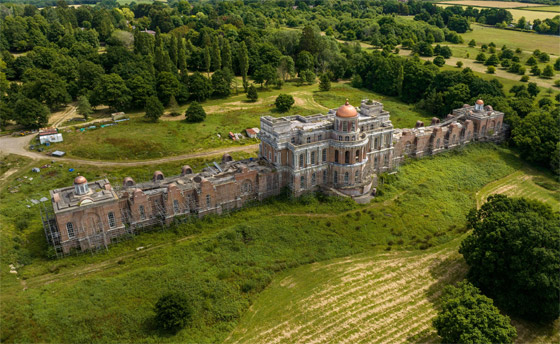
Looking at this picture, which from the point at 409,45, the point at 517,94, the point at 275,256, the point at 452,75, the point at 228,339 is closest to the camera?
the point at 228,339

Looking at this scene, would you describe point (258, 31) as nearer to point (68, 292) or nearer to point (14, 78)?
point (14, 78)

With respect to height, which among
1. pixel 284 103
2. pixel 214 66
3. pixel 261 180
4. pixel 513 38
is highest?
pixel 513 38

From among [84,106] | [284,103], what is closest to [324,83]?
[284,103]

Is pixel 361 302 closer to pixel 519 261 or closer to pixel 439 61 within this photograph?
pixel 519 261

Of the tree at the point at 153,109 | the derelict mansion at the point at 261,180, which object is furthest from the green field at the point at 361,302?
the tree at the point at 153,109

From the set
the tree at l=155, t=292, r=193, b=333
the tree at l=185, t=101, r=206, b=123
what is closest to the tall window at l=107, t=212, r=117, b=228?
the tree at l=155, t=292, r=193, b=333

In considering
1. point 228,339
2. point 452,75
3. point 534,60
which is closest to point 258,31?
point 452,75
